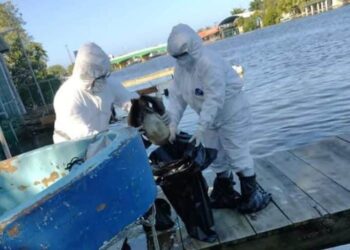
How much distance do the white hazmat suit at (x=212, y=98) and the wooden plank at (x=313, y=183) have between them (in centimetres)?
61

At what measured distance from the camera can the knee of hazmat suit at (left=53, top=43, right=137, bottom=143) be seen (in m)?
3.00

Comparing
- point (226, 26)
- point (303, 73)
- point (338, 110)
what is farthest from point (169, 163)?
point (226, 26)

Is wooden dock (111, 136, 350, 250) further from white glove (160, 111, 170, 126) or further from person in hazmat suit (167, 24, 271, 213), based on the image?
white glove (160, 111, 170, 126)

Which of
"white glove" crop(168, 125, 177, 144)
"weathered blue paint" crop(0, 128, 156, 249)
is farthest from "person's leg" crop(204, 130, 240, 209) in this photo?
"weathered blue paint" crop(0, 128, 156, 249)

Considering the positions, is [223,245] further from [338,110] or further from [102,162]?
[338,110]

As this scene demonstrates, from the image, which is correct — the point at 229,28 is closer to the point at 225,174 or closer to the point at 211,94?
the point at 225,174

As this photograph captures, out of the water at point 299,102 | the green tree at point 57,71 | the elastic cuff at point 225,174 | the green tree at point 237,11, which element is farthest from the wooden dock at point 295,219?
the green tree at point 237,11

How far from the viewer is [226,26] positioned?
3782 inches

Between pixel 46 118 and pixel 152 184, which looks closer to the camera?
pixel 152 184

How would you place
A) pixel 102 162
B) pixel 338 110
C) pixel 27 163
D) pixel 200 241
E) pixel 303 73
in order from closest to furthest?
pixel 102 162, pixel 27 163, pixel 200 241, pixel 338 110, pixel 303 73

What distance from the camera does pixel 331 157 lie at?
160 inches

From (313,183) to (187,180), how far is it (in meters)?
1.29

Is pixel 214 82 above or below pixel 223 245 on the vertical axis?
above

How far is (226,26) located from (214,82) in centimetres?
9640
